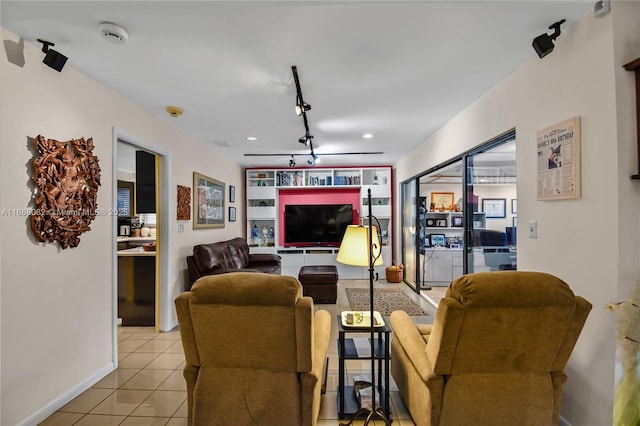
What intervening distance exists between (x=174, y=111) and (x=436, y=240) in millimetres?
4897

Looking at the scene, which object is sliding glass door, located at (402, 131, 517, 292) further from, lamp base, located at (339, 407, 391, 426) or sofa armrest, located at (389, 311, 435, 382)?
lamp base, located at (339, 407, 391, 426)

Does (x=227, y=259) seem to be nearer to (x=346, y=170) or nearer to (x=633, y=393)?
(x=346, y=170)

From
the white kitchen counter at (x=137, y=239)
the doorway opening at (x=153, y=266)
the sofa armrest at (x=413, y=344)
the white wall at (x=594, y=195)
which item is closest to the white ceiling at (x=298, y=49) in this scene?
the white wall at (x=594, y=195)

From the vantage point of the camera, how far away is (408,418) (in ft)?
6.78

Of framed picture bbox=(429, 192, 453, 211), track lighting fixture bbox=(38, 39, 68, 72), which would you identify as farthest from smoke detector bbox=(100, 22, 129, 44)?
framed picture bbox=(429, 192, 453, 211)

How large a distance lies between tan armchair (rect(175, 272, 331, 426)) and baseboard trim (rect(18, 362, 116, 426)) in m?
1.15

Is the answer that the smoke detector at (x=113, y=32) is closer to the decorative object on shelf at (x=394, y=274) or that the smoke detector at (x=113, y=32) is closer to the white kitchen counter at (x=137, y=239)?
the white kitchen counter at (x=137, y=239)

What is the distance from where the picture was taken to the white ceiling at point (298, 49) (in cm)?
169

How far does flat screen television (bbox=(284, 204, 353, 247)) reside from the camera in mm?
6590

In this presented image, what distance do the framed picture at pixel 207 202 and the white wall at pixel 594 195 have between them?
3976 millimetres

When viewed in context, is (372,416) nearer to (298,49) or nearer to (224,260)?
(298,49)

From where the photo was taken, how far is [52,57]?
6.53 feet

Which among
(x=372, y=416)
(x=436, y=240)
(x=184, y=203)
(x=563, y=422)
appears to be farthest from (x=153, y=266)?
(x=436, y=240)

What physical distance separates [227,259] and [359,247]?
297 centimetres
